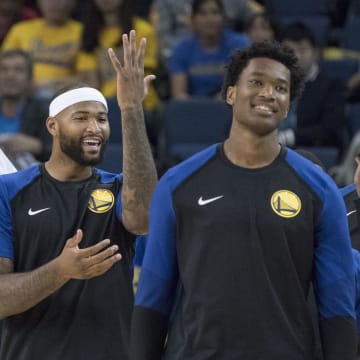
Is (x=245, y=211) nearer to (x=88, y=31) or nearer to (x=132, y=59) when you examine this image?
(x=132, y=59)

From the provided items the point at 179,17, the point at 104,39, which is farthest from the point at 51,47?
the point at 179,17

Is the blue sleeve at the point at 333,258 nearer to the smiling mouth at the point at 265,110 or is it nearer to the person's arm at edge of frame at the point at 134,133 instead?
the smiling mouth at the point at 265,110

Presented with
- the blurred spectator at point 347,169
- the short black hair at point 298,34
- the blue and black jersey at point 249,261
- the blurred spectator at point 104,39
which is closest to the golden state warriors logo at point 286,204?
the blue and black jersey at point 249,261

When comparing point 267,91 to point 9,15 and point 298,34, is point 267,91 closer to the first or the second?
point 298,34

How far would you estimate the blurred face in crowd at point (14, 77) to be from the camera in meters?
7.93

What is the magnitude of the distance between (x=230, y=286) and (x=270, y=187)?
344 mm

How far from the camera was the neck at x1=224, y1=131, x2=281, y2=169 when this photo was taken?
345cm

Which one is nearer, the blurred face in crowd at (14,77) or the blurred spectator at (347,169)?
the blurred spectator at (347,169)

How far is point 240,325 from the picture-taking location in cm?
335

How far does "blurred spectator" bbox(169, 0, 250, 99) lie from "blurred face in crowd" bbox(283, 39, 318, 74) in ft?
2.24

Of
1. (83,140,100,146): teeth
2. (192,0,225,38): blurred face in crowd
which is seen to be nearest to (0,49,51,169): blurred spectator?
A: (192,0,225,38): blurred face in crowd

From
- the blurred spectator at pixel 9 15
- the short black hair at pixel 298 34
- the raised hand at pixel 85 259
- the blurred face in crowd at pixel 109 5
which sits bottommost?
the raised hand at pixel 85 259

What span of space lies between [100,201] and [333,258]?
120cm

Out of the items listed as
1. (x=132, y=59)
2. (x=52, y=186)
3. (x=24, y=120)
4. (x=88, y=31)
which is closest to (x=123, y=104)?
(x=132, y=59)
